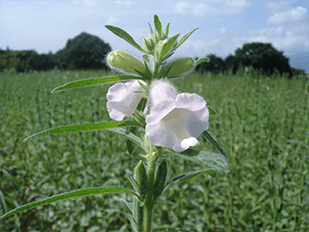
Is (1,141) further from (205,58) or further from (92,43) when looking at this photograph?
(92,43)

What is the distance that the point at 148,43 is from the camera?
0.74 metres

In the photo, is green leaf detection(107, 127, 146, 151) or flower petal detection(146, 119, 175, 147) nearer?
flower petal detection(146, 119, 175, 147)

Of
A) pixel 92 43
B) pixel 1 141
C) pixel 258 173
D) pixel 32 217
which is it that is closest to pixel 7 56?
pixel 92 43

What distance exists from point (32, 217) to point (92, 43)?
31.7m

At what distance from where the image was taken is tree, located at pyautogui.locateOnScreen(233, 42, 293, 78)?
21141 mm

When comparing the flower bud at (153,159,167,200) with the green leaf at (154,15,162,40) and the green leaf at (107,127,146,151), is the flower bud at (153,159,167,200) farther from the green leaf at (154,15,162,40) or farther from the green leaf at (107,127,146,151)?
the green leaf at (154,15,162,40)

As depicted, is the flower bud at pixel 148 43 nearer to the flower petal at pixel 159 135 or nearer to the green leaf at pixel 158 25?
the green leaf at pixel 158 25

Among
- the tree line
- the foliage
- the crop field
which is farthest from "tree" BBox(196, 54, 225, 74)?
the crop field

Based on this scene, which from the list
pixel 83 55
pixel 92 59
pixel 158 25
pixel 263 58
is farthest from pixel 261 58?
pixel 158 25

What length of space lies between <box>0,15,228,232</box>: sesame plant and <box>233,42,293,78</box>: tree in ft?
71.0

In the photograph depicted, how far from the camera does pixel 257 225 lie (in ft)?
9.80

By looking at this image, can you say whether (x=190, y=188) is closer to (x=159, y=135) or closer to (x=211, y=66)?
(x=159, y=135)

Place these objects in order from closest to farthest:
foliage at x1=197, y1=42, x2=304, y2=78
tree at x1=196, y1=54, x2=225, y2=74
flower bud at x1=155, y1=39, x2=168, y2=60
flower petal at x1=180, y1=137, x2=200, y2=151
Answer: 1. flower petal at x1=180, y1=137, x2=200, y2=151
2. flower bud at x1=155, y1=39, x2=168, y2=60
3. tree at x1=196, y1=54, x2=225, y2=74
4. foliage at x1=197, y1=42, x2=304, y2=78

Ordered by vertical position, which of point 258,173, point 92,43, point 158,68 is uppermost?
point 92,43
